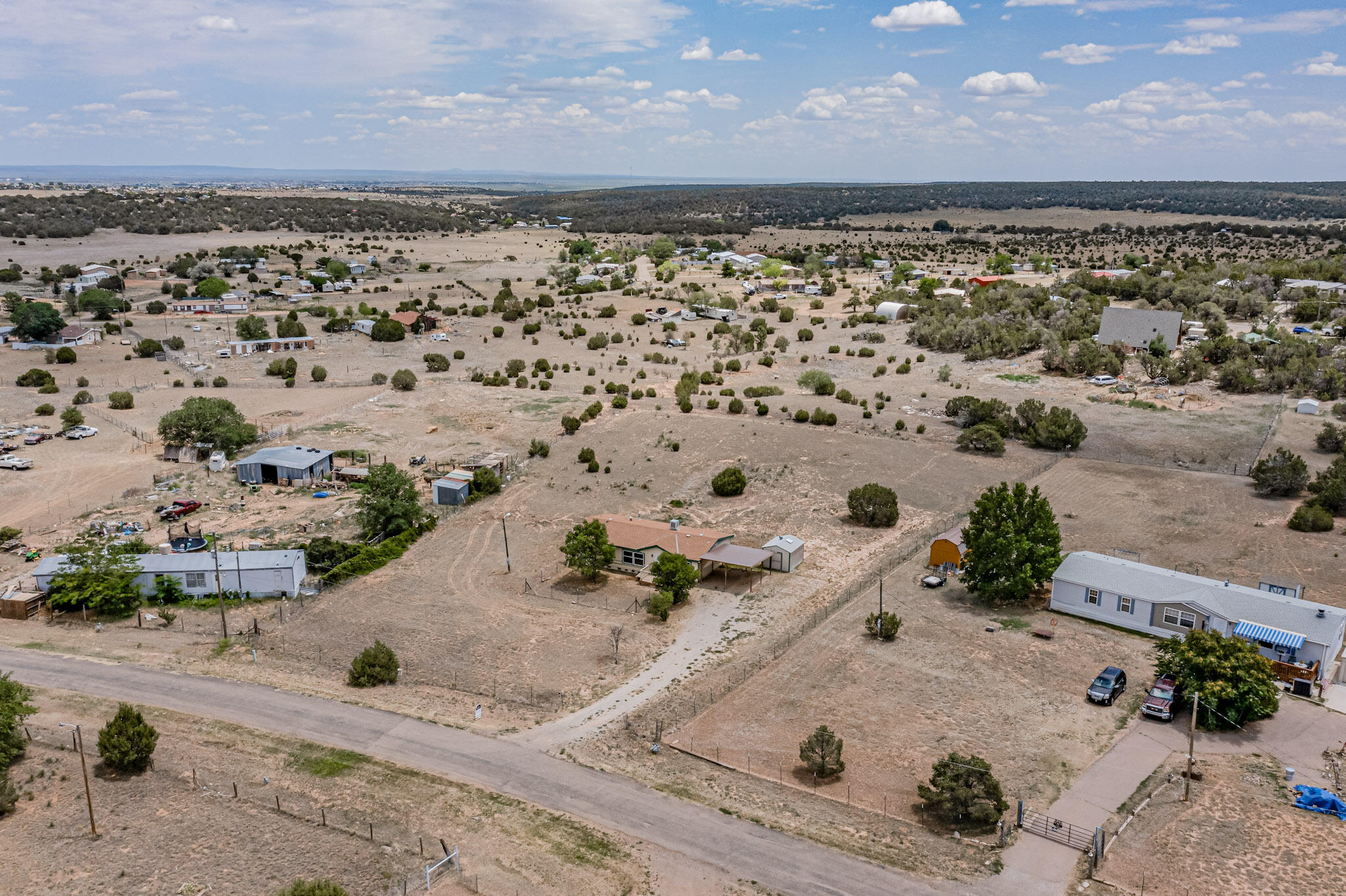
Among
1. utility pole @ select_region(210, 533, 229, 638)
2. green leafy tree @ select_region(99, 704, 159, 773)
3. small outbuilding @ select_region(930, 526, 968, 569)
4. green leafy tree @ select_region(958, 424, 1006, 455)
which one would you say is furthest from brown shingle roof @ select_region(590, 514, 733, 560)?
green leafy tree @ select_region(958, 424, 1006, 455)

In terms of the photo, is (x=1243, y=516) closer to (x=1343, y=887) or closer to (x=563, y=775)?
(x=1343, y=887)

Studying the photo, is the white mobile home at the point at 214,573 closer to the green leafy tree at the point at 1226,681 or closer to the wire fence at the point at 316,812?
the wire fence at the point at 316,812

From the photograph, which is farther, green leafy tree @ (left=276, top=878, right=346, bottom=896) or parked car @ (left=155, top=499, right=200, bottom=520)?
parked car @ (left=155, top=499, right=200, bottom=520)

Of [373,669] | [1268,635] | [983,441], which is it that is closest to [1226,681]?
[1268,635]

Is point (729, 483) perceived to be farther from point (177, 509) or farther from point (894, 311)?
point (894, 311)

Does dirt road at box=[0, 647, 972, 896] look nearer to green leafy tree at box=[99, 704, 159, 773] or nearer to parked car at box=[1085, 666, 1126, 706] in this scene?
green leafy tree at box=[99, 704, 159, 773]

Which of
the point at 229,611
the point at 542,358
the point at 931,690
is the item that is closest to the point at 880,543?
the point at 931,690
